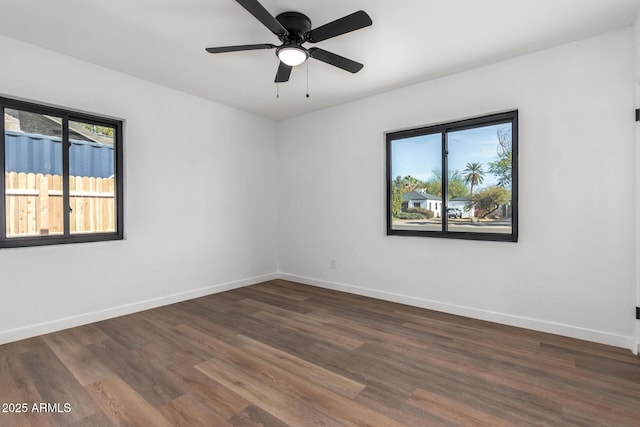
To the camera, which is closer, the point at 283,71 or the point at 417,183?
the point at 283,71

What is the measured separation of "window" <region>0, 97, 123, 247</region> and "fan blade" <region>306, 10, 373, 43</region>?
255cm

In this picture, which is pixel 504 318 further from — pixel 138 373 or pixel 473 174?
pixel 138 373

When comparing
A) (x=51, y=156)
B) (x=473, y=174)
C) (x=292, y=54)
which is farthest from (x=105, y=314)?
(x=473, y=174)

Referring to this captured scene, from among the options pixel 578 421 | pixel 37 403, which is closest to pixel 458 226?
pixel 578 421

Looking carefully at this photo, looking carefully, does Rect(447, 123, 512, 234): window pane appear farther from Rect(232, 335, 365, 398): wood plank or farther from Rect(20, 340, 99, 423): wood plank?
Rect(20, 340, 99, 423): wood plank

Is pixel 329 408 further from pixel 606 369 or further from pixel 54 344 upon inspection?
pixel 54 344

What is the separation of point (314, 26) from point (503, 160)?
90.6 inches

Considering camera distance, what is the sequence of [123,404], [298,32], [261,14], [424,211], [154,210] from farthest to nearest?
[424,211] < [154,210] < [298,32] < [261,14] < [123,404]

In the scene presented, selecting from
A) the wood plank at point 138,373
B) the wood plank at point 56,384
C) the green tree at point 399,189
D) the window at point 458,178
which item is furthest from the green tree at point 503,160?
the wood plank at point 56,384

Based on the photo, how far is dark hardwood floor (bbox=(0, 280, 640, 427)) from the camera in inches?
71.4

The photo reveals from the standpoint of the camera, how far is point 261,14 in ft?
6.72

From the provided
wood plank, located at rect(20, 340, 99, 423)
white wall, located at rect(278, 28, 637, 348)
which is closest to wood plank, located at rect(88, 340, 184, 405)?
wood plank, located at rect(20, 340, 99, 423)

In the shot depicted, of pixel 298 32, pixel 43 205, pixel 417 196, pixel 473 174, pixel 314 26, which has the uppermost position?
pixel 314 26

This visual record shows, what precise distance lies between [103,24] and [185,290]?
116 inches
